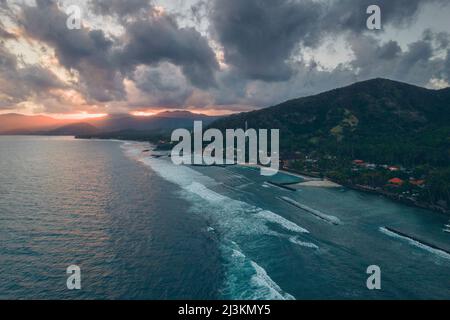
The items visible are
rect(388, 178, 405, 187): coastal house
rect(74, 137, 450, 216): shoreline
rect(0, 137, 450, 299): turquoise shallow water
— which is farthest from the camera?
rect(388, 178, 405, 187): coastal house

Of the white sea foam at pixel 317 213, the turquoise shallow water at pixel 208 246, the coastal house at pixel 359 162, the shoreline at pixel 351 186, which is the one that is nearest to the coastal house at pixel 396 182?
the shoreline at pixel 351 186

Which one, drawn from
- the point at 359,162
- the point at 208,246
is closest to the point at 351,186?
the point at 359,162

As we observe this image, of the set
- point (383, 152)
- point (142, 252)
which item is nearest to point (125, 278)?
point (142, 252)

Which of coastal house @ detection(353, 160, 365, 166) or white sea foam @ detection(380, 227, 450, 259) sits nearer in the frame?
white sea foam @ detection(380, 227, 450, 259)

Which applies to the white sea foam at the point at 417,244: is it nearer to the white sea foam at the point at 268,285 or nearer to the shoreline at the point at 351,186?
the shoreline at the point at 351,186

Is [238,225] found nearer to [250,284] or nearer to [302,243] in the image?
[302,243]

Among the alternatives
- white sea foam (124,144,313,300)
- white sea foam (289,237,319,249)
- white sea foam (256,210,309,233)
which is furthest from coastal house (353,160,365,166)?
white sea foam (289,237,319,249)

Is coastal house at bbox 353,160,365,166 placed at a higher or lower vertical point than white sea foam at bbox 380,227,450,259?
higher

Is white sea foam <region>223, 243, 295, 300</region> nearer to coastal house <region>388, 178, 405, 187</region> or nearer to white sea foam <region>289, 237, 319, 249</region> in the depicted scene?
white sea foam <region>289, 237, 319, 249</region>
